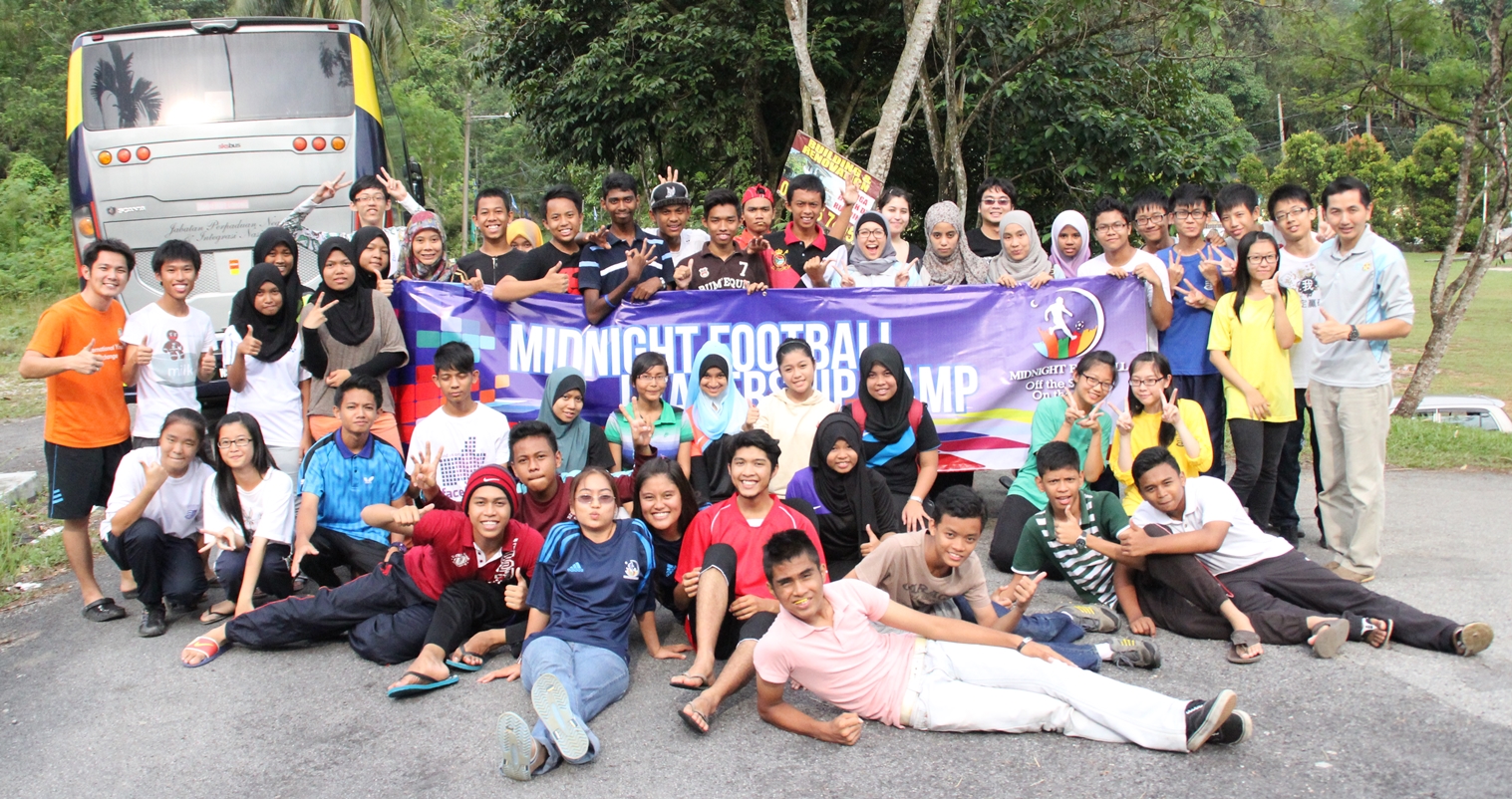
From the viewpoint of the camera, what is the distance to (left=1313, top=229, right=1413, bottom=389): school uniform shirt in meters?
5.57

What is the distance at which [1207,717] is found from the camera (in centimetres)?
362

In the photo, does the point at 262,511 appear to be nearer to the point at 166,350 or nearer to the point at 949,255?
the point at 166,350

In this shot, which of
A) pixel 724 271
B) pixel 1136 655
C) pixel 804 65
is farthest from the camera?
pixel 804 65

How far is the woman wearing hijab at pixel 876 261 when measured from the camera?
7078 mm

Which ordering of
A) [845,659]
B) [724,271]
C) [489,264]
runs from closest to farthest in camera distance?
[845,659] → [724,271] → [489,264]

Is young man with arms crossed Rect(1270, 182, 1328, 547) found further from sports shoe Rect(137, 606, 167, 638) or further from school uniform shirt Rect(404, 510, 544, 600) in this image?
sports shoe Rect(137, 606, 167, 638)

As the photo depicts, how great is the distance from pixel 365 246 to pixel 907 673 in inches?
161

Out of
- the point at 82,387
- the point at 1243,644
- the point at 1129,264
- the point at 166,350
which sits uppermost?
the point at 1129,264

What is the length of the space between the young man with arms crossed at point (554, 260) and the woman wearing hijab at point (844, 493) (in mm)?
2089

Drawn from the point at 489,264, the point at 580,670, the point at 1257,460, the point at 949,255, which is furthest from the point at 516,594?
the point at 1257,460

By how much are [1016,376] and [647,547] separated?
3074 mm

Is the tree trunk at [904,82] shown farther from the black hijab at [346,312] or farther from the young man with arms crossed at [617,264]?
the black hijab at [346,312]

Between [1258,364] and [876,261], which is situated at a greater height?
[876,261]

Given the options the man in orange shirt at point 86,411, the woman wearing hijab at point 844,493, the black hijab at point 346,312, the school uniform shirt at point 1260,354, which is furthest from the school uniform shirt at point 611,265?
the school uniform shirt at point 1260,354
